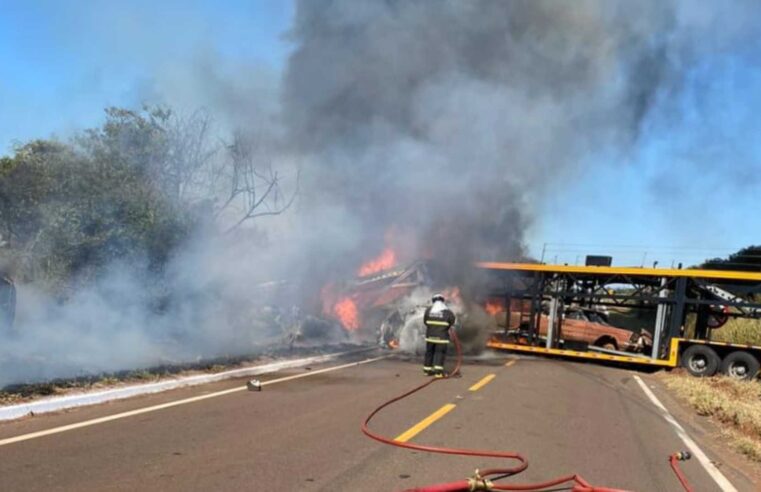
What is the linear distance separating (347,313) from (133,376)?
987 cm

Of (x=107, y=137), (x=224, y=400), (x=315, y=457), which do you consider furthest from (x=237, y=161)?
(x=315, y=457)

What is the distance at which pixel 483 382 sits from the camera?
10898mm

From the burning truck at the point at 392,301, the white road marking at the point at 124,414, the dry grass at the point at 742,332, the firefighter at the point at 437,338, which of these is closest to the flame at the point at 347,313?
the burning truck at the point at 392,301

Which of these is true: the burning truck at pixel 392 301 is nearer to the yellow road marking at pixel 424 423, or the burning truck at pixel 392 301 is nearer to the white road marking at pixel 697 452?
the white road marking at pixel 697 452

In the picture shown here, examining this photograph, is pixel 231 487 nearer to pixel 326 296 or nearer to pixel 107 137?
pixel 107 137

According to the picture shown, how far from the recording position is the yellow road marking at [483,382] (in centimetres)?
1006

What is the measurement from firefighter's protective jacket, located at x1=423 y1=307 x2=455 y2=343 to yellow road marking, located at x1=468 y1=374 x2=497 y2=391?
3.10 feet

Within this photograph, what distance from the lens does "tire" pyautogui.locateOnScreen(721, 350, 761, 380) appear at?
14.3m

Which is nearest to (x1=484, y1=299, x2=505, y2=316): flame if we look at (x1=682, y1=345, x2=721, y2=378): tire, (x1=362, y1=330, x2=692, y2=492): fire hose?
(x1=682, y1=345, x2=721, y2=378): tire

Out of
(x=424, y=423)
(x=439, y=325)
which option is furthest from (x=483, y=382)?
(x=424, y=423)

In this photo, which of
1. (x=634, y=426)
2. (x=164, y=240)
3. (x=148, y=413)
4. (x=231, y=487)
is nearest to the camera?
(x=231, y=487)

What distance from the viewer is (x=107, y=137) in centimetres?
1236

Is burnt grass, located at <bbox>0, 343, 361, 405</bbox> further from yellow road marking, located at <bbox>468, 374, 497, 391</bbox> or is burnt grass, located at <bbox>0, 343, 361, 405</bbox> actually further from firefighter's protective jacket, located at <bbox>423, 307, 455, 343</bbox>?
yellow road marking, located at <bbox>468, 374, 497, 391</bbox>

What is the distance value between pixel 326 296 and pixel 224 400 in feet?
31.9
